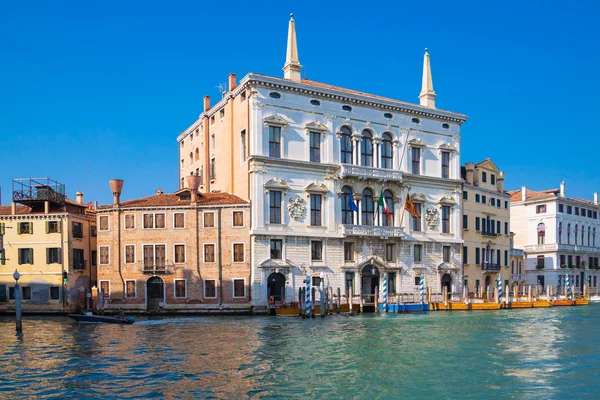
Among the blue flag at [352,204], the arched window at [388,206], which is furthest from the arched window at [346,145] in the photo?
the arched window at [388,206]

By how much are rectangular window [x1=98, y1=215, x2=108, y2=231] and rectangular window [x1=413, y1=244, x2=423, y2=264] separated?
19374mm

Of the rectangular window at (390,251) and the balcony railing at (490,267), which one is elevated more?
the rectangular window at (390,251)

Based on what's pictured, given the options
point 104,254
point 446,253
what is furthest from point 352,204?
point 104,254

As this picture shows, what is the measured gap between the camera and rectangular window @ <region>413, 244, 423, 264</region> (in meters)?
43.8

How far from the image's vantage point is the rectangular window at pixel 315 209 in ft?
131

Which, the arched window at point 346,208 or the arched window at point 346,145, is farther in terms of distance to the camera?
the arched window at point 346,145

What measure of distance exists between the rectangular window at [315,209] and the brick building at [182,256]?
166 inches

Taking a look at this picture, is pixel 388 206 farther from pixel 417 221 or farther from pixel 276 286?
pixel 276 286

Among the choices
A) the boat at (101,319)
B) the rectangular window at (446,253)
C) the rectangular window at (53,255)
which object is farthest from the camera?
the rectangular window at (446,253)

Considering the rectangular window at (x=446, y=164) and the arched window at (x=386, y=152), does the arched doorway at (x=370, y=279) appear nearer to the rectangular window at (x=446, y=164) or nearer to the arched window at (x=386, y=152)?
the arched window at (x=386, y=152)

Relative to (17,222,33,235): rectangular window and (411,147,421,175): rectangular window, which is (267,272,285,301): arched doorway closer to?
(411,147,421,175): rectangular window

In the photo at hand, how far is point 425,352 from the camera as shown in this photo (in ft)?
69.3

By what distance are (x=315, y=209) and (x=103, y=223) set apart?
40.6 feet

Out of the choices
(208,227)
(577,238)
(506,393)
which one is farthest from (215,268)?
(577,238)
